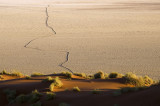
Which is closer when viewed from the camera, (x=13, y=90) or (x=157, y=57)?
(x=13, y=90)

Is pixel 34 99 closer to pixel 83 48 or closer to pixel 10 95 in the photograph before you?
pixel 10 95

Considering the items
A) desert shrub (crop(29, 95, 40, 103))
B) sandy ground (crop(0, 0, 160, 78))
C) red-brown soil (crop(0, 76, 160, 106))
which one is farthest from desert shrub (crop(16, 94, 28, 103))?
sandy ground (crop(0, 0, 160, 78))

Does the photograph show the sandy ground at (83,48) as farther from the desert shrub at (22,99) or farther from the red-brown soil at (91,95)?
the desert shrub at (22,99)

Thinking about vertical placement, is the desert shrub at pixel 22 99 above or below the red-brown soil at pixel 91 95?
below

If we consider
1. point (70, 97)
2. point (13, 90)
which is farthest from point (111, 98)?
point (13, 90)

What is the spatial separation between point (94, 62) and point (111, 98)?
9.20 meters

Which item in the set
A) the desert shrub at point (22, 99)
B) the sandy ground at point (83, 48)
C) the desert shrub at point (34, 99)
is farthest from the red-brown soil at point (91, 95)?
the sandy ground at point (83, 48)

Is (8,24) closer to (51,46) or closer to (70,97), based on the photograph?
(51,46)

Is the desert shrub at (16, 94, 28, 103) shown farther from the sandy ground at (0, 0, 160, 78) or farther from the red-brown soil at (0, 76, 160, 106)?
the sandy ground at (0, 0, 160, 78)

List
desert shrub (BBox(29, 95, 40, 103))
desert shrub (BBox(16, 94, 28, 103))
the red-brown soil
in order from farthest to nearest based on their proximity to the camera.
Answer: desert shrub (BBox(16, 94, 28, 103)) → desert shrub (BBox(29, 95, 40, 103)) → the red-brown soil

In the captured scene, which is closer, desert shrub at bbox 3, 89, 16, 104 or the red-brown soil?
the red-brown soil

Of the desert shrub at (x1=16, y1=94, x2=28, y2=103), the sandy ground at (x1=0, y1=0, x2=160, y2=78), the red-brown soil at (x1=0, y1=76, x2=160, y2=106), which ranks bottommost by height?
the desert shrub at (x1=16, y1=94, x2=28, y2=103)

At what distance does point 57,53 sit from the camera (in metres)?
19.1

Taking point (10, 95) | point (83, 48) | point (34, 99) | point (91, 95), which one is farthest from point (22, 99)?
point (83, 48)
